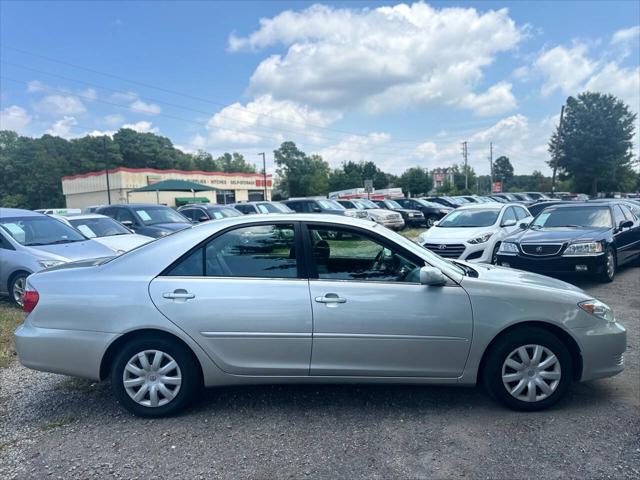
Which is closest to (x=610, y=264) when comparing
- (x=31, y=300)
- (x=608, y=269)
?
(x=608, y=269)

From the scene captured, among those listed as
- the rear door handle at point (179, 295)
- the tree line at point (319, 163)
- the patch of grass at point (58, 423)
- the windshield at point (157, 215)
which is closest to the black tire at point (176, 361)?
the rear door handle at point (179, 295)

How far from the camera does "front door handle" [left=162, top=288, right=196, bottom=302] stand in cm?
322

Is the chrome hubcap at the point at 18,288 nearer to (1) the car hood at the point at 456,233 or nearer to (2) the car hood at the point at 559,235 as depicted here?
(1) the car hood at the point at 456,233

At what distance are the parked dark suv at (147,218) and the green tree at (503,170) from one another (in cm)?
11933

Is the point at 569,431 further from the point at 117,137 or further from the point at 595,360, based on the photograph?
the point at 117,137

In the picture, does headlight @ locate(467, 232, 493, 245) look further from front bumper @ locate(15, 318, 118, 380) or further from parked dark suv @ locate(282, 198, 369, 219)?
parked dark suv @ locate(282, 198, 369, 219)

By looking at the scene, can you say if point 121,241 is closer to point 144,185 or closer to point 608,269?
point 608,269

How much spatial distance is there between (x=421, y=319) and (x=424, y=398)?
2.72 ft

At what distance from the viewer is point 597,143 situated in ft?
163

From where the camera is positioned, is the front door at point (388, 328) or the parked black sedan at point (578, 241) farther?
the parked black sedan at point (578, 241)

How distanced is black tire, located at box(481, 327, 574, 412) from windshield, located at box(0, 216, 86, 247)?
702cm

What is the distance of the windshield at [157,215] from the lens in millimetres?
11898

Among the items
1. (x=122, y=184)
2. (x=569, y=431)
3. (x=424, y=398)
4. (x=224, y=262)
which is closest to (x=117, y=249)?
(x=224, y=262)

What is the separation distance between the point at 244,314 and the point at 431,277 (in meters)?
1.43
